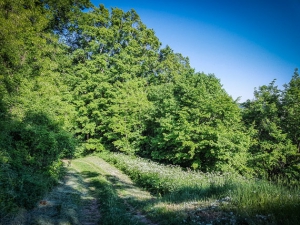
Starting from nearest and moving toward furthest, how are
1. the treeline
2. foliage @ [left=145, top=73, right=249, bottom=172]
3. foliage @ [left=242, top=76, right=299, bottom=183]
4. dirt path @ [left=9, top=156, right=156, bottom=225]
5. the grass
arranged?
the grass < dirt path @ [left=9, top=156, right=156, bottom=225] < the treeline < foliage @ [left=145, top=73, right=249, bottom=172] < foliage @ [left=242, top=76, right=299, bottom=183]

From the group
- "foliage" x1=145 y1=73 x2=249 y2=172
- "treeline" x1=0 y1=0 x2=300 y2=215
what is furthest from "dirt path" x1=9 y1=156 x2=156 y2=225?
"foliage" x1=145 y1=73 x2=249 y2=172

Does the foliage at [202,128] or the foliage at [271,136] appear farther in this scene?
the foliage at [271,136]

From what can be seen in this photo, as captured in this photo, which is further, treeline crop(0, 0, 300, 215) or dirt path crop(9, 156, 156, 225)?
treeline crop(0, 0, 300, 215)

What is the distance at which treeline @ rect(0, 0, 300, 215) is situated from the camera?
9453 millimetres

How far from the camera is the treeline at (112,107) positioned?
945cm

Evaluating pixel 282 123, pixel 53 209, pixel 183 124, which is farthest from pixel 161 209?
pixel 282 123

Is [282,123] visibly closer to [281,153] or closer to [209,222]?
[281,153]

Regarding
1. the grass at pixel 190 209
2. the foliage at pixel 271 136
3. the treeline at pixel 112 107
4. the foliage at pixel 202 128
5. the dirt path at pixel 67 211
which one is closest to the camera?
the grass at pixel 190 209

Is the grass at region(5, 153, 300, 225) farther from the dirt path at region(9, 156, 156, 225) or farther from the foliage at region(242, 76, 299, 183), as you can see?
the foliage at region(242, 76, 299, 183)

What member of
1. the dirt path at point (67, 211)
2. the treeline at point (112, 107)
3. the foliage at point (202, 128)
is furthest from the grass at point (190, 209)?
the foliage at point (202, 128)

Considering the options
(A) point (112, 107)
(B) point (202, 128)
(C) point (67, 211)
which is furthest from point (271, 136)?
(C) point (67, 211)

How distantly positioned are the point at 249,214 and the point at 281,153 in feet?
61.6

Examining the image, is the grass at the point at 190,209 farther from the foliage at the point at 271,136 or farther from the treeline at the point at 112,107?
the foliage at the point at 271,136

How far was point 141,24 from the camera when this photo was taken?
34.8m
